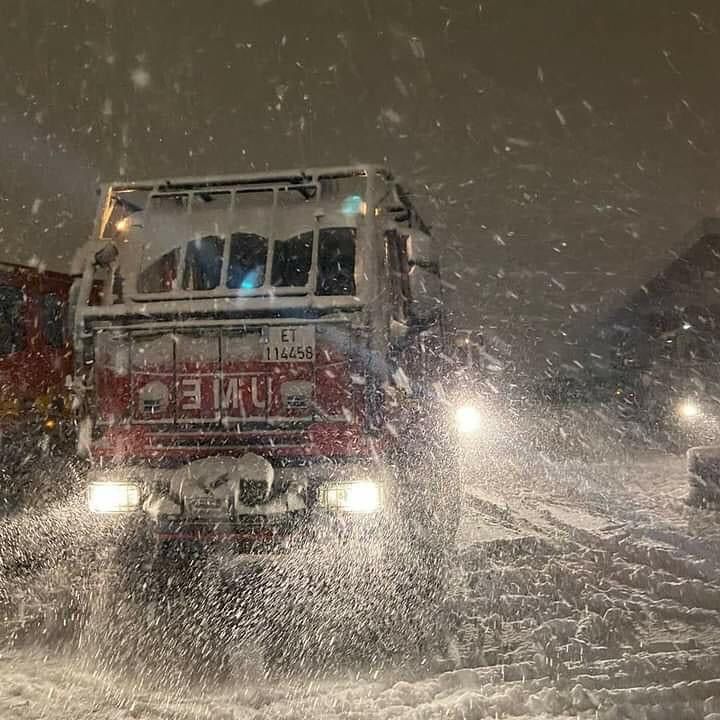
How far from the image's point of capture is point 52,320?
11180 millimetres

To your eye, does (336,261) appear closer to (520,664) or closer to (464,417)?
(520,664)

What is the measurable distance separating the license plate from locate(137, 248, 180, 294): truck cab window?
1.04 meters

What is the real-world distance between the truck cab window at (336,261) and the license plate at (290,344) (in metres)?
0.36

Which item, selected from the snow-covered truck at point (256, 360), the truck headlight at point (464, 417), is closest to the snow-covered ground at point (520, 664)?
the snow-covered truck at point (256, 360)

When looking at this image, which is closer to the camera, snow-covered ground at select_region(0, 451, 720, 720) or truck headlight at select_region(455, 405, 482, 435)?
snow-covered ground at select_region(0, 451, 720, 720)

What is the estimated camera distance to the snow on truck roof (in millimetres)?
6859

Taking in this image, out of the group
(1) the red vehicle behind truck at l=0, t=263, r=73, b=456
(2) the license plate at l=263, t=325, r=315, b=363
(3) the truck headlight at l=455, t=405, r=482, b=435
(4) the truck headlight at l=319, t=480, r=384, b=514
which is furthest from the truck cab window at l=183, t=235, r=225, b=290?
(1) the red vehicle behind truck at l=0, t=263, r=73, b=456

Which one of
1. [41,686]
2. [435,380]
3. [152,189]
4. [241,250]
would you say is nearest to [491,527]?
[435,380]

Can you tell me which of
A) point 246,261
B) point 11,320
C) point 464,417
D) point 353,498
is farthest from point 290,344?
point 464,417

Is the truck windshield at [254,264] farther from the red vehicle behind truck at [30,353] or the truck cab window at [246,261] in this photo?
the red vehicle behind truck at [30,353]

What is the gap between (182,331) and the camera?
623 cm

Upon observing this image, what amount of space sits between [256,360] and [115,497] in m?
1.34

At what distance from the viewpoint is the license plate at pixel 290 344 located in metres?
6.05

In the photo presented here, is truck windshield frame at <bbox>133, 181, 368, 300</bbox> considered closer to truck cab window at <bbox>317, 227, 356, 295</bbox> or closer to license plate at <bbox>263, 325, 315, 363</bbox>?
truck cab window at <bbox>317, 227, 356, 295</bbox>
